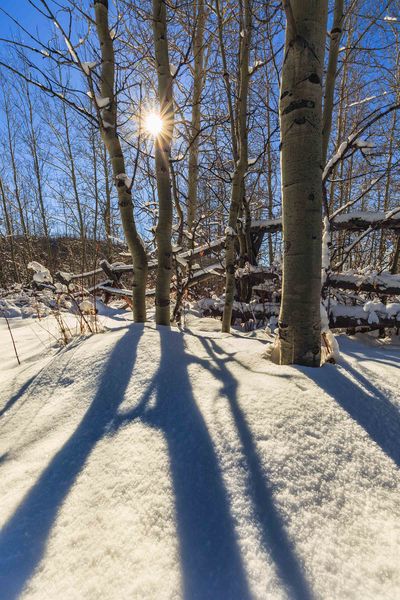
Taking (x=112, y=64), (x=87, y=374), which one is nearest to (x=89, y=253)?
(x=112, y=64)

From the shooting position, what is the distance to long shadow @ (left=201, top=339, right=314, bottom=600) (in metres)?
0.55

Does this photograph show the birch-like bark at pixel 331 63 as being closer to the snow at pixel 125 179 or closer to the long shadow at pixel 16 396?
the snow at pixel 125 179

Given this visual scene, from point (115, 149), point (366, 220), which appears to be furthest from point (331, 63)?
point (115, 149)

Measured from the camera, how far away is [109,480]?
0.81m

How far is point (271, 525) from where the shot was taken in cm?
66

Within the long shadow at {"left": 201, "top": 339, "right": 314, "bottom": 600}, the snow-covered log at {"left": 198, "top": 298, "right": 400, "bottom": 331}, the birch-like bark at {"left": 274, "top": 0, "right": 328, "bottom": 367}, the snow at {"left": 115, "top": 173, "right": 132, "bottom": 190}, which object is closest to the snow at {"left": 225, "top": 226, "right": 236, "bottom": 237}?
the snow at {"left": 115, "top": 173, "right": 132, "bottom": 190}

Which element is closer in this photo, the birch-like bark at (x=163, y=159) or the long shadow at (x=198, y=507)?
the long shadow at (x=198, y=507)

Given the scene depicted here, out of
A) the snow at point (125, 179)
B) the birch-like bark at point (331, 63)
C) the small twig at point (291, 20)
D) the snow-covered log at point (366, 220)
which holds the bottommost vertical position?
the snow-covered log at point (366, 220)

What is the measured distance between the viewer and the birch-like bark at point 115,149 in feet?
8.50

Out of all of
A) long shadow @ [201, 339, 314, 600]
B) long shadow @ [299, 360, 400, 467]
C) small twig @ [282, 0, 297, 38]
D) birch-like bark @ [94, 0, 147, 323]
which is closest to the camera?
long shadow @ [201, 339, 314, 600]

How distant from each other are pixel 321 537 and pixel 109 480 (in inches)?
20.7

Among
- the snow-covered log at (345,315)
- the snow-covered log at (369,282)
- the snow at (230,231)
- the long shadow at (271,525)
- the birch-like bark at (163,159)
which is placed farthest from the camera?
the snow-covered log at (369,282)

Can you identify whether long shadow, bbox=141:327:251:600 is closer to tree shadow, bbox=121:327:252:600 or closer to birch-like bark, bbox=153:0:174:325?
tree shadow, bbox=121:327:252:600

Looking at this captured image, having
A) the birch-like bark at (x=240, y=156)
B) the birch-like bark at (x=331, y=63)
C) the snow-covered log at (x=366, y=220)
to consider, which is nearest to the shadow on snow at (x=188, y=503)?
the birch-like bark at (x=240, y=156)
